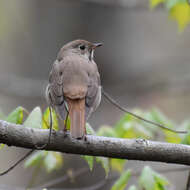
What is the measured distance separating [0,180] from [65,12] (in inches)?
135

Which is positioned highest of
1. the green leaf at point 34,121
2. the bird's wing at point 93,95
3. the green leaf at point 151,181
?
the bird's wing at point 93,95

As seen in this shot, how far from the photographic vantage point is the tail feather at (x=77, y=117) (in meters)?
3.34

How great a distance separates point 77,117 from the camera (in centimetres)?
354

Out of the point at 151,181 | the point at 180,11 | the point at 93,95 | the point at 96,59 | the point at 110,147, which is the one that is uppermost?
the point at 180,11

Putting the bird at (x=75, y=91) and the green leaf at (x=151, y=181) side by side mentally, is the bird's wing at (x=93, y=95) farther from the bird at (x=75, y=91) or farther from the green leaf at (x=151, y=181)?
the green leaf at (x=151, y=181)

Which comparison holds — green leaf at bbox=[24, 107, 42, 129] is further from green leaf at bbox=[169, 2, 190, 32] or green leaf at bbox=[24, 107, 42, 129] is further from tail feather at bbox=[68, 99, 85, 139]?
green leaf at bbox=[169, 2, 190, 32]

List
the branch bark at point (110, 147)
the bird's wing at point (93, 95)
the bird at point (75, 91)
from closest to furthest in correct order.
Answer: the branch bark at point (110, 147), the bird at point (75, 91), the bird's wing at point (93, 95)

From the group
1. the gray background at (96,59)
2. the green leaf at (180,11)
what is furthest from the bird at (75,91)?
the gray background at (96,59)

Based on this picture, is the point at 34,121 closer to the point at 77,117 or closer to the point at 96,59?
the point at 77,117

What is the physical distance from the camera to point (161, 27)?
34.7 ft

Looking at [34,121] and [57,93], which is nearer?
[34,121]

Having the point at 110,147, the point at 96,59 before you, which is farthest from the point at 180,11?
the point at 96,59

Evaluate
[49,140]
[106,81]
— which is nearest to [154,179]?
[49,140]

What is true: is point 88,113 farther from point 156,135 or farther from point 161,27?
point 161,27
